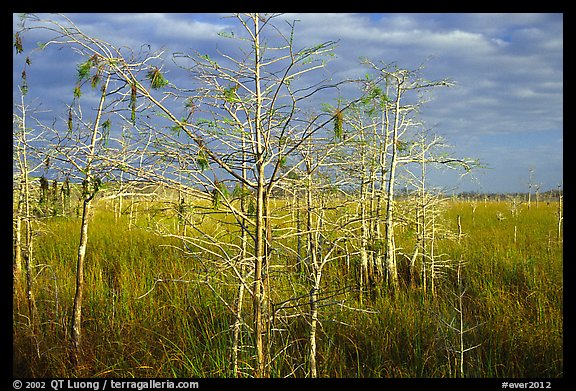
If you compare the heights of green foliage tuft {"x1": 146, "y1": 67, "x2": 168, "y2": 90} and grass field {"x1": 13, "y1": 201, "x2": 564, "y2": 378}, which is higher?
green foliage tuft {"x1": 146, "y1": 67, "x2": 168, "y2": 90}

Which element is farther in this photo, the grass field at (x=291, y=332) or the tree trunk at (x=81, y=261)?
the grass field at (x=291, y=332)

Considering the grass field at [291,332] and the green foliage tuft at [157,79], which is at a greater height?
the green foliage tuft at [157,79]

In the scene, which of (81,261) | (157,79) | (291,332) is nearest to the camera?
(157,79)

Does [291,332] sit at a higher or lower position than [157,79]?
lower

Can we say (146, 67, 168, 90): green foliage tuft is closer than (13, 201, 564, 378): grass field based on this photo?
Yes

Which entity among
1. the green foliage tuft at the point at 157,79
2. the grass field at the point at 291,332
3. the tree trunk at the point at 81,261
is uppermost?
the green foliage tuft at the point at 157,79

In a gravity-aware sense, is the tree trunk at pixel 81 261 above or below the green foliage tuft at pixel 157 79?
below

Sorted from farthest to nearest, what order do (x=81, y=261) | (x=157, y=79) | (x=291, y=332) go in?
1. (x=291, y=332)
2. (x=81, y=261)
3. (x=157, y=79)

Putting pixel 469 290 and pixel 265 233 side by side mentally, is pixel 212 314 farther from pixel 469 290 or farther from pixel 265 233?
pixel 469 290

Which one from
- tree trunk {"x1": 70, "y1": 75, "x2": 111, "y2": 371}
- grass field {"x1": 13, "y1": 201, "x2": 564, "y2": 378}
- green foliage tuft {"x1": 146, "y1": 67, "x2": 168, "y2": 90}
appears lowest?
grass field {"x1": 13, "y1": 201, "x2": 564, "y2": 378}

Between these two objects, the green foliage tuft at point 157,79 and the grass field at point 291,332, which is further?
the grass field at point 291,332

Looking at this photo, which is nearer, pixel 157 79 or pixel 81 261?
pixel 157 79

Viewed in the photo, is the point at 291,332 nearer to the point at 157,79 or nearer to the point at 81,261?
the point at 81,261

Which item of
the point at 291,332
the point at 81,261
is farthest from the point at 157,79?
the point at 291,332
